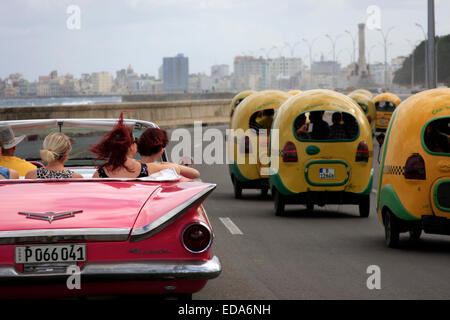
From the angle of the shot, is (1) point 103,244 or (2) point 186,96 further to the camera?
(2) point 186,96

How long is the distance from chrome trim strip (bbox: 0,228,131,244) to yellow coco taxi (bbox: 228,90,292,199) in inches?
426

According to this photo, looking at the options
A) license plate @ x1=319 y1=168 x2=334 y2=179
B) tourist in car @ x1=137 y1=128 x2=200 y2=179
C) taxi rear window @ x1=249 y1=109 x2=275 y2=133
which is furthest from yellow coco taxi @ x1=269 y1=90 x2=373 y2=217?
tourist in car @ x1=137 y1=128 x2=200 y2=179

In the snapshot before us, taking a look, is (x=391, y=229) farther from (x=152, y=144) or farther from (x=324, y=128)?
(x=324, y=128)

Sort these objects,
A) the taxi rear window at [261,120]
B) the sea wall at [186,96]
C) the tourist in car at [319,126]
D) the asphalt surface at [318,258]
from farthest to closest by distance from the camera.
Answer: the sea wall at [186,96]
the taxi rear window at [261,120]
the tourist in car at [319,126]
the asphalt surface at [318,258]

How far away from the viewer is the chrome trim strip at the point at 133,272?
5.39 m

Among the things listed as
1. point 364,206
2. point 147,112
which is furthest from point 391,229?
point 147,112

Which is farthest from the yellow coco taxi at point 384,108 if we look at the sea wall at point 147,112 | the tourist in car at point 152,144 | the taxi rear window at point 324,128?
the tourist in car at point 152,144

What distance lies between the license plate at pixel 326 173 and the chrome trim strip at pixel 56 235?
8.19 meters

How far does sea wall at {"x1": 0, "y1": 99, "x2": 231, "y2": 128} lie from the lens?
130 ft

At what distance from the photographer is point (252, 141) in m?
16.4

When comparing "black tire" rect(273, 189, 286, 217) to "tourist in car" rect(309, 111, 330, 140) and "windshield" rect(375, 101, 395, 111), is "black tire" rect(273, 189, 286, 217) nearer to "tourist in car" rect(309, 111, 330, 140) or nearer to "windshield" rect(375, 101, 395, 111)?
"tourist in car" rect(309, 111, 330, 140)

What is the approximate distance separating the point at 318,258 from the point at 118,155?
3409 mm

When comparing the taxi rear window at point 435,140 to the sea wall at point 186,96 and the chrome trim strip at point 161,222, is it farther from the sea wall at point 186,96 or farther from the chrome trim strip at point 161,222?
the sea wall at point 186,96

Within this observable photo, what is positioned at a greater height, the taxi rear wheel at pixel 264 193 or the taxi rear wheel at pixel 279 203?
the taxi rear wheel at pixel 279 203
